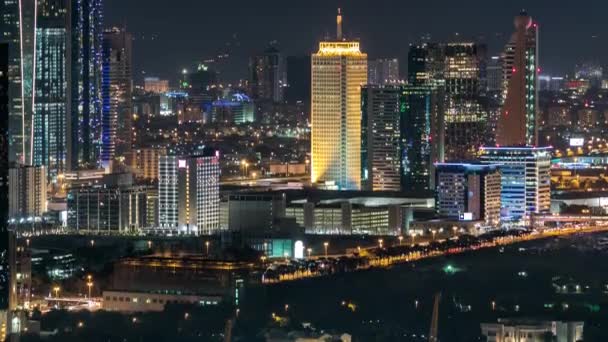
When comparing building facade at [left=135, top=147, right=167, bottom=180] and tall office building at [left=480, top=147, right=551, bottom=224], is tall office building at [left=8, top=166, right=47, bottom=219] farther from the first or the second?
tall office building at [left=480, top=147, right=551, bottom=224]

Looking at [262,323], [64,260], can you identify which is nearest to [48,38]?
[64,260]

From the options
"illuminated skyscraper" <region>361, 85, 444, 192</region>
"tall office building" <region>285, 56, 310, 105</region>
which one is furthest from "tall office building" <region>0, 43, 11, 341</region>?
"tall office building" <region>285, 56, 310, 105</region>

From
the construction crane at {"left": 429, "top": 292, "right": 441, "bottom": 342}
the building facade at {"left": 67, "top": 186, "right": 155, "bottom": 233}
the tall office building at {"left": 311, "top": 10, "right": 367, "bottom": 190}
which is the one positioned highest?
the tall office building at {"left": 311, "top": 10, "right": 367, "bottom": 190}

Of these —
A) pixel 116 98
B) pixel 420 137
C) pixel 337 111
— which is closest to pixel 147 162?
pixel 116 98

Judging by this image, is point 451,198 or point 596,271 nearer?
point 596,271

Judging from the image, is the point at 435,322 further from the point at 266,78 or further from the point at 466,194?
the point at 266,78

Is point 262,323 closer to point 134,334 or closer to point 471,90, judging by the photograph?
point 134,334

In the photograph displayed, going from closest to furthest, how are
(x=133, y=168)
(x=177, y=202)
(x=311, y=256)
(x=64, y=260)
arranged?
(x=64, y=260), (x=311, y=256), (x=177, y=202), (x=133, y=168)
